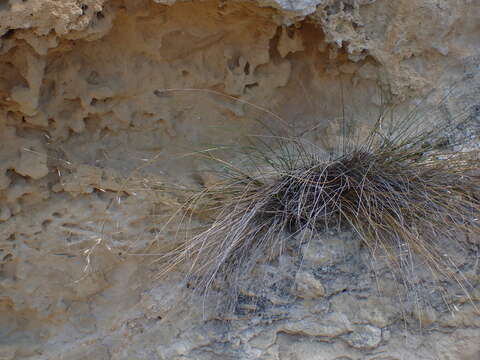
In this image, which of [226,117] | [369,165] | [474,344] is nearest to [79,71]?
[226,117]

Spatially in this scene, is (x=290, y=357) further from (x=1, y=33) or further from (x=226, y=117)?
(x=1, y=33)

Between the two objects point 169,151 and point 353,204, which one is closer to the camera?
point 353,204

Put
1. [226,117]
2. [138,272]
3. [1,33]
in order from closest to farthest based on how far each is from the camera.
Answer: [1,33] → [138,272] → [226,117]

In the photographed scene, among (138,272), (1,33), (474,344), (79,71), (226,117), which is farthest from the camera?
(226,117)

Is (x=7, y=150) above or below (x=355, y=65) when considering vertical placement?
below
